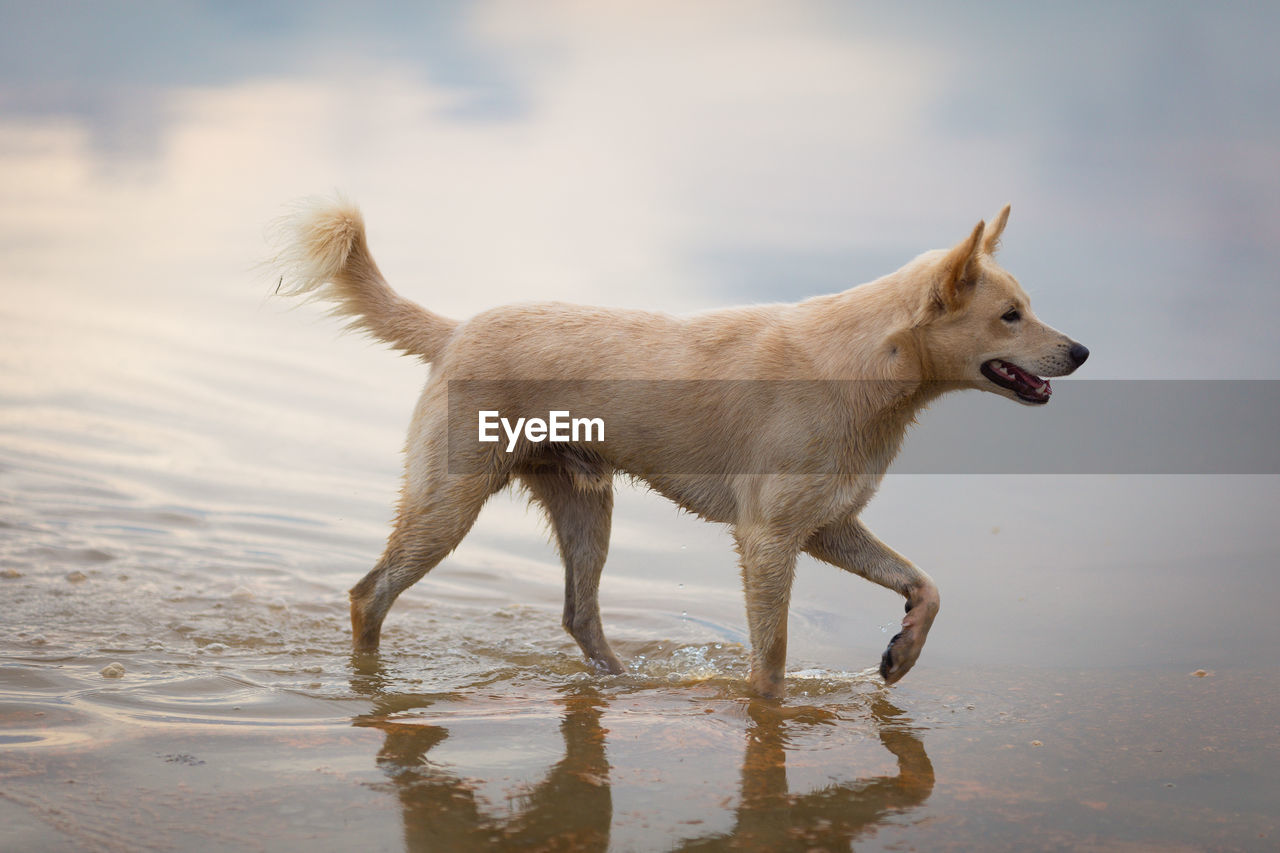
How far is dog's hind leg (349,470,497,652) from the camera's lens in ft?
17.8

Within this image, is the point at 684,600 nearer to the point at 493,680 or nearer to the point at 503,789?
the point at 493,680

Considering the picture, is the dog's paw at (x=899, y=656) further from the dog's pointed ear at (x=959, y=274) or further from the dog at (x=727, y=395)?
the dog's pointed ear at (x=959, y=274)

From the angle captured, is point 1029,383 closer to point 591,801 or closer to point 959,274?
point 959,274

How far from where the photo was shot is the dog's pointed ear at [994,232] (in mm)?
5105

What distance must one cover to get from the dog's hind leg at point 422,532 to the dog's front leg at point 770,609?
134cm

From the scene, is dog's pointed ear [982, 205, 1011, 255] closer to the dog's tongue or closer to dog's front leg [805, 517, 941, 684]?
the dog's tongue

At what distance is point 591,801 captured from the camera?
356 cm

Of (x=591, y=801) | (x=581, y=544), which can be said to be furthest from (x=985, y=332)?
(x=591, y=801)

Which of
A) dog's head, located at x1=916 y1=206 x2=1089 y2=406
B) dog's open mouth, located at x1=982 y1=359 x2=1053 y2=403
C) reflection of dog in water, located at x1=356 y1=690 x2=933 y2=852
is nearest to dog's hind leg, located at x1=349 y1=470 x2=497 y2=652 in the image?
reflection of dog in water, located at x1=356 y1=690 x2=933 y2=852

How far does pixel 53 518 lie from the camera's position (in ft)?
28.6

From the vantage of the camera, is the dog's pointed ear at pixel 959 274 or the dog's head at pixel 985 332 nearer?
the dog's pointed ear at pixel 959 274

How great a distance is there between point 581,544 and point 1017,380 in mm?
2285

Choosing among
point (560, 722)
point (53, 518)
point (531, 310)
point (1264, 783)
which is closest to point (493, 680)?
point (560, 722)

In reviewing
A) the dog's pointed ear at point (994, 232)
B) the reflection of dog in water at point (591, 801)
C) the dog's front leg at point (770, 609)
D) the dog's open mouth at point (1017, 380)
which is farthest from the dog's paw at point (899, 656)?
the dog's pointed ear at point (994, 232)
